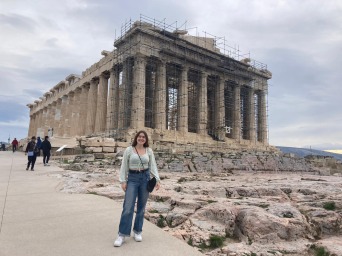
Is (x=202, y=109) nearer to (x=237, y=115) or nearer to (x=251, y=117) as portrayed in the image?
(x=237, y=115)

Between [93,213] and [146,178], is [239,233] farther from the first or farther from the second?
[93,213]

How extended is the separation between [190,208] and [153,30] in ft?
92.4

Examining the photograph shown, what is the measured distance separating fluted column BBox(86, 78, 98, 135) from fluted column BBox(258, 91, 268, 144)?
2324 cm

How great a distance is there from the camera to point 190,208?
595cm

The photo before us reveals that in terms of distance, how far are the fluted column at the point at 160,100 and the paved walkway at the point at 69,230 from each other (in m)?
24.9

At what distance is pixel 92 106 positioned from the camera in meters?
37.8

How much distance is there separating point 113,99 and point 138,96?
504 centimetres

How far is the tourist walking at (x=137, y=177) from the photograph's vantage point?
450 centimetres

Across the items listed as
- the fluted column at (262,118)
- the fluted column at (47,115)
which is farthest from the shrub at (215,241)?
the fluted column at (47,115)

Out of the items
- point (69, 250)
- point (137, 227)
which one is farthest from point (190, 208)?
point (69, 250)

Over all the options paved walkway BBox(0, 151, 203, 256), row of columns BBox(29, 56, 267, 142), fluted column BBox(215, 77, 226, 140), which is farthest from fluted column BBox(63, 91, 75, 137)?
paved walkway BBox(0, 151, 203, 256)

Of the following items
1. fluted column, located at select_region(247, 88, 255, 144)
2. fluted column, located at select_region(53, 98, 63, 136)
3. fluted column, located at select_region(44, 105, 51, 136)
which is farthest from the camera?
fluted column, located at select_region(44, 105, 51, 136)

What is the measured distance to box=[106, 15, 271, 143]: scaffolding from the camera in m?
31.3

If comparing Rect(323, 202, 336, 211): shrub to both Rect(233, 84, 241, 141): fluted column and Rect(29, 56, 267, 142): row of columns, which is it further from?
Rect(233, 84, 241, 141): fluted column
